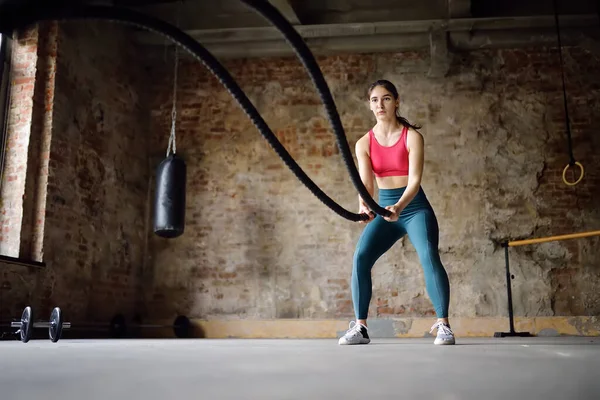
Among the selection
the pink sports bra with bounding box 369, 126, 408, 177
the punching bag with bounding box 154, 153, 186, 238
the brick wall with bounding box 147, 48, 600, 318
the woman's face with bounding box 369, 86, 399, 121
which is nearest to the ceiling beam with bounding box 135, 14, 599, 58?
the brick wall with bounding box 147, 48, 600, 318

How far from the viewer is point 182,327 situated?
6488 millimetres

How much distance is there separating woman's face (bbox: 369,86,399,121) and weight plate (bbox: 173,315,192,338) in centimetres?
411

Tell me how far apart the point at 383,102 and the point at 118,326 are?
422 centimetres

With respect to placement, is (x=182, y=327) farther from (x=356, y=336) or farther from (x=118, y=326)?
(x=356, y=336)

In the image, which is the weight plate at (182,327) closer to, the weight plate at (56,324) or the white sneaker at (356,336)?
the weight plate at (56,324)

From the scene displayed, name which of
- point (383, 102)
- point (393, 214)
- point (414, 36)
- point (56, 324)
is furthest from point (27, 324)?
point (414, 36)

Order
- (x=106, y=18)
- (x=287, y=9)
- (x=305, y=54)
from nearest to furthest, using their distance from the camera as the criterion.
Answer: (x=106, y=18), (x=305, y=54), (x=287, y=9)

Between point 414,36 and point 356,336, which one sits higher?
point 414,36

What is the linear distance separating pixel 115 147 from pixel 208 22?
188cm

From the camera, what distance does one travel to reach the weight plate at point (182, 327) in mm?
6484

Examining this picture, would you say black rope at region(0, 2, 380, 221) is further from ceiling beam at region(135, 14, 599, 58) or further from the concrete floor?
ceiling beam at region(135, 14, 599, 58)

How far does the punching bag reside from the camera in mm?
6211

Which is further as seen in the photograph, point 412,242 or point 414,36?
point 414,36

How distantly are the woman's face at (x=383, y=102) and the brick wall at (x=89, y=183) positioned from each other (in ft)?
11.1
